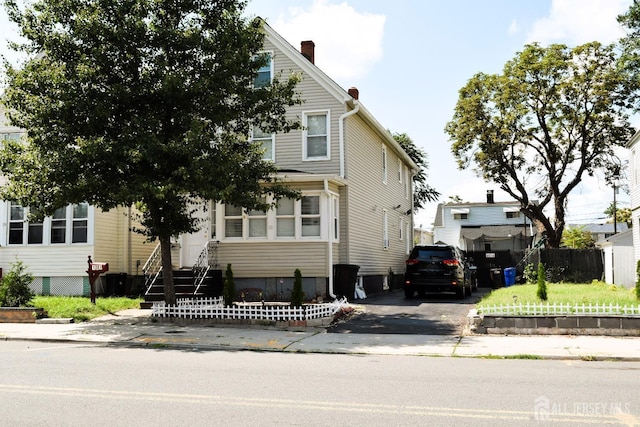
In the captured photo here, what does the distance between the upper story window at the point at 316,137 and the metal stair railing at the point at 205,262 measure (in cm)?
431

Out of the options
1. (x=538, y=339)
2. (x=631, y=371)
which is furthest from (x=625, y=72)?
(x=631, y=371)

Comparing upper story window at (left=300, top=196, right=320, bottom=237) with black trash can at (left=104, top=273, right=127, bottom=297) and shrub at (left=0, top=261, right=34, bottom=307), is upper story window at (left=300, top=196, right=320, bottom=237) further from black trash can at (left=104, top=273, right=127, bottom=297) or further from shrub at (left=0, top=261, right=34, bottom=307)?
shrub at (left=0, top=261, right=34, bottom=307)

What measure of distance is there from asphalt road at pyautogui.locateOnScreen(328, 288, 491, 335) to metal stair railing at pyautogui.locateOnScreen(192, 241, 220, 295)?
4.75 metres

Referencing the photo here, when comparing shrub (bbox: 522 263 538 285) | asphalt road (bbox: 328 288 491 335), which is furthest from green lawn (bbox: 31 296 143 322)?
shrub (bbox: 522 263 538 285)

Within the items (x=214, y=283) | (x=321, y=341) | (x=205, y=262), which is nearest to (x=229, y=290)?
(x=214, y=283)

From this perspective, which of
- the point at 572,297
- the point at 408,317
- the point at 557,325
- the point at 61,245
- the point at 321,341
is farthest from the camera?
the point at 61,245

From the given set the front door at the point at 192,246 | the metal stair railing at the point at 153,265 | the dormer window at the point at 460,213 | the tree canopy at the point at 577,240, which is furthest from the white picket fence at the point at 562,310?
the tree canopy at the point at 577,240

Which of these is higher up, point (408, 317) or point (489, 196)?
point (489, 196)

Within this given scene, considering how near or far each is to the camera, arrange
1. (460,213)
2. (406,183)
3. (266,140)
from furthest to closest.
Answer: (460,213) < (406,183) < (266,140)

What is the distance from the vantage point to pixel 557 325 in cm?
1200

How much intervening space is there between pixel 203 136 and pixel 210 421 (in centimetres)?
863

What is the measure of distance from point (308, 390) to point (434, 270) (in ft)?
42.8

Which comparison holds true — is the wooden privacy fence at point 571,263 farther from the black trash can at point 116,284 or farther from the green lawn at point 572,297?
the black trash can at point 116,284

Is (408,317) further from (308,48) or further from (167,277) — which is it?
(308,48)
